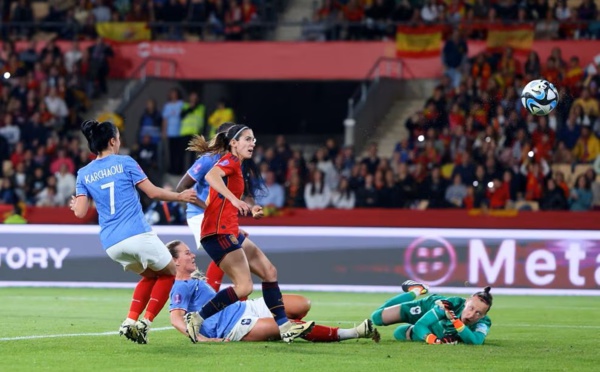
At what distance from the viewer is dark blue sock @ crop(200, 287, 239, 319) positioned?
1056 centimetres

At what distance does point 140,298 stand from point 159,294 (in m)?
0.17

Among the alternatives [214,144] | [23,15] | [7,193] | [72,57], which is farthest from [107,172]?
[23,15]

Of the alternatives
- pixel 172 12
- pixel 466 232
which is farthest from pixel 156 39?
pixel 466 232

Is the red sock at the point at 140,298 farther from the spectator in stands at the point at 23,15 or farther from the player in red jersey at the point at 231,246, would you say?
the spectator in stands at the point at 23,15

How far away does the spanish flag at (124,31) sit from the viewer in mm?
28078

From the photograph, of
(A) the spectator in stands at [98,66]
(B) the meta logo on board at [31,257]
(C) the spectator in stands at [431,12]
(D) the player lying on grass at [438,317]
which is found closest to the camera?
(D) the player lying on grass at [438,317]

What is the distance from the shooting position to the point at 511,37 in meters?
25.6

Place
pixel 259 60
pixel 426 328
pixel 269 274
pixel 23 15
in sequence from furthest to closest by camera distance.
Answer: pixel 23 15 → pixel 259 60 → pixel 426 328 → pixel 269 274

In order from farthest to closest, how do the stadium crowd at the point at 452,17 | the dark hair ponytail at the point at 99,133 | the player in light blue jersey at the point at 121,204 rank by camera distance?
the stadium crowd at the point at 452,17 → the dark hair ponytail at the point at 99,133 → the player in light blue jersey at the point at 121,204

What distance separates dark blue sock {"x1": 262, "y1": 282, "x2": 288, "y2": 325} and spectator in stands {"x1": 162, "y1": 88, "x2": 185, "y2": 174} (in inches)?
578

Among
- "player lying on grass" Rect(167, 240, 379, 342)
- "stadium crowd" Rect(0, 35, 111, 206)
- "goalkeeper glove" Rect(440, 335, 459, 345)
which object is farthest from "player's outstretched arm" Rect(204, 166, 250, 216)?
"stadium crowd" Rect(0, 35, 111, 206)

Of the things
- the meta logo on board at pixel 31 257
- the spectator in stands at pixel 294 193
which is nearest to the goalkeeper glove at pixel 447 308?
the meta logo on board at pixel 31 257

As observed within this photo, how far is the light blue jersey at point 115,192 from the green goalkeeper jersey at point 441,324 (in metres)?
2.71

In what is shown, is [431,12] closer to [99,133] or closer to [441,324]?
[441,324]
